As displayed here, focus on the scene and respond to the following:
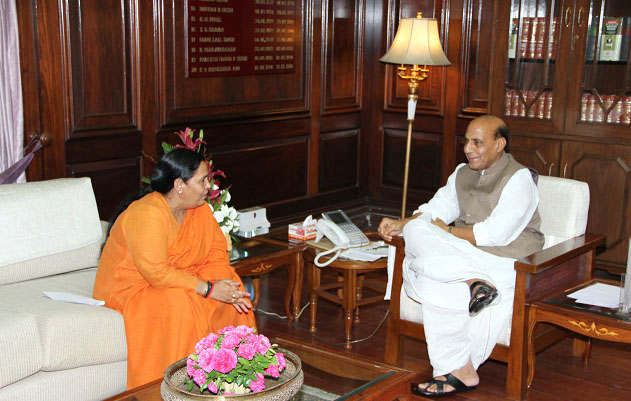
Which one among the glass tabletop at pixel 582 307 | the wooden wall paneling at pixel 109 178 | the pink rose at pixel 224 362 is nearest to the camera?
the pink rose at pixel 224 362

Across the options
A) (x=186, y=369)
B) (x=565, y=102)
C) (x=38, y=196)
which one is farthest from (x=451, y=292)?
(x=565, y=102)

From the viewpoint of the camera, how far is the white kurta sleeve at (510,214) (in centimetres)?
325

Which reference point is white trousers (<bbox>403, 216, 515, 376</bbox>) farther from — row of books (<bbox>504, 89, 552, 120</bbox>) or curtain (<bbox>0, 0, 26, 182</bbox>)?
curtain (<bbox>0, 0, 26, 182</bbox>)

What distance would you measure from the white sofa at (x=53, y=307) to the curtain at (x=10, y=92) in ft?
2.26

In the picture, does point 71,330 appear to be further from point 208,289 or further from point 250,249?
point 250,249

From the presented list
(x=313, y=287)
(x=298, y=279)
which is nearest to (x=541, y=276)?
(x=313, y=287)

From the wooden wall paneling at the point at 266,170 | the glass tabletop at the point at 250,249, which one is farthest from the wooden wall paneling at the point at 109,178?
the glass tabletop at the point at 250,249

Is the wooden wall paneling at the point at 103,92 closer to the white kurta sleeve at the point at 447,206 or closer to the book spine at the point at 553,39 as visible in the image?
the white kurta sleeve at the point at 447,206

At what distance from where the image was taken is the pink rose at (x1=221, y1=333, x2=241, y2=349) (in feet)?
7.01

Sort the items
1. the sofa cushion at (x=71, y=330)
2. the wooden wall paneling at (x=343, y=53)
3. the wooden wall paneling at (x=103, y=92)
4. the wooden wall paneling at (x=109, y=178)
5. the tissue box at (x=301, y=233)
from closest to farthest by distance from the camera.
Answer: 1. the sofa cushion at (x=71, y=330)
2. the tissue box at (x=301, y=233)
3. the wooden wall paneling at (x=103, y=92)
4. the wooden wall paneling at (x=109, y=178)
5. the wooden wall paneling at (x=343, y=53)

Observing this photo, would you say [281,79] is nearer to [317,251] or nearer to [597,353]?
[317,251]

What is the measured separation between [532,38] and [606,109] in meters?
0.63

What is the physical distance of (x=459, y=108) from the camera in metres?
5.73

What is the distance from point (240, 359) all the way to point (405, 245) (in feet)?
4.64
